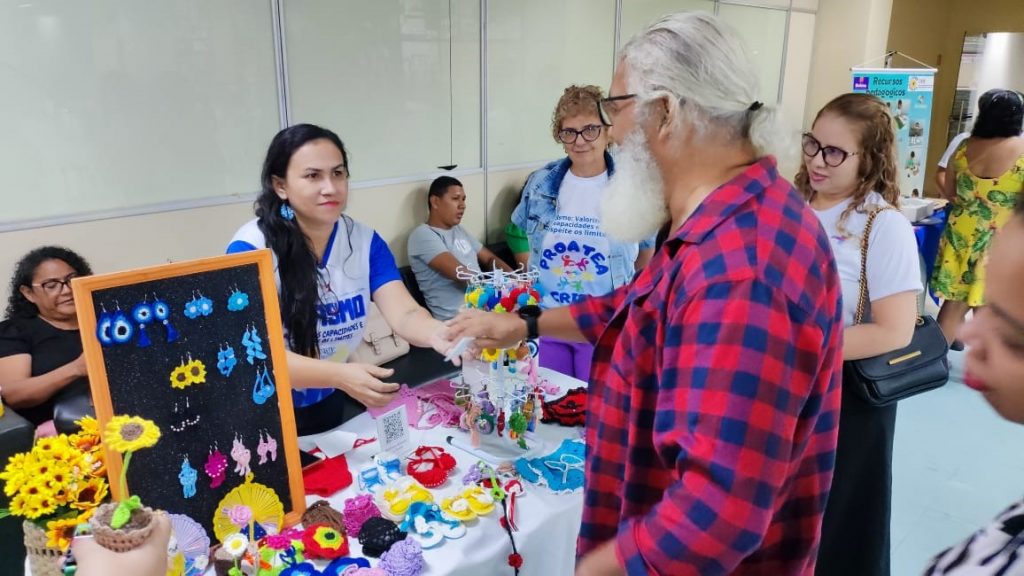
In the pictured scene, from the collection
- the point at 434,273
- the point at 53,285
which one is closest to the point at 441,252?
the point at 434,273

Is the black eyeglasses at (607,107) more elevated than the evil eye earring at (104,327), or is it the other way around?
the black eyeglasses at (607,107)

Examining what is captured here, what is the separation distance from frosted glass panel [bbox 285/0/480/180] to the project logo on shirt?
147cm

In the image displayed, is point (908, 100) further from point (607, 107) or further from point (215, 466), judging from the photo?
point (215, 466)

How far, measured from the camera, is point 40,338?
7.94 ft

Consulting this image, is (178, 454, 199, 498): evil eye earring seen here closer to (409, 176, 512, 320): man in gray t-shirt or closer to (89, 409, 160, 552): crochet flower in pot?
(89, 409, 160, 552): crochet flower in pot

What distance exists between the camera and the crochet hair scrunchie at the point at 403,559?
1.14 metres

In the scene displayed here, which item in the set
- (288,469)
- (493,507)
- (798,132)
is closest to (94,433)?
(288,469)

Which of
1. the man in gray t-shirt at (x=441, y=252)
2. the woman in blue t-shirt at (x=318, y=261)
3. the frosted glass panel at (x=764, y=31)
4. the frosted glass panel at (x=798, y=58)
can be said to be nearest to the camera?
the woman in blue t-shirt at (x=318, y=261)

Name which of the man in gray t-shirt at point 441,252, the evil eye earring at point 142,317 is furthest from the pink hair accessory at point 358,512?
the man in gray t-shirt at point 441,252

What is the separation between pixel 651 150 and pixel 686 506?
52cm

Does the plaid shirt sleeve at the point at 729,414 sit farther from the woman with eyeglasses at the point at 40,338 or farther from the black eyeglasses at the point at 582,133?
the woman with eyeglasses at the point at 40,338

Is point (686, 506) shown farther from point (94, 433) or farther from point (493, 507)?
point (94, 433)

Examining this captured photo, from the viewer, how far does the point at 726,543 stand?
812 mm

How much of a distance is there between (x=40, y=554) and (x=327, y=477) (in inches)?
20.3
